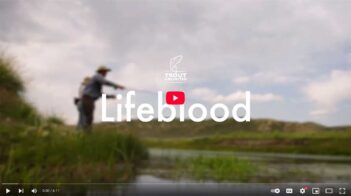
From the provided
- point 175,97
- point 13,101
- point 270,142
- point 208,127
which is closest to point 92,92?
point 175,97

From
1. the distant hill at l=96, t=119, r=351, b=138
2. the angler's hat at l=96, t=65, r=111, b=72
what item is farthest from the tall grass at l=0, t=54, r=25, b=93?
the distant hill at l=96, t=119, r=351, b=138

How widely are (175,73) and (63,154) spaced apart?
835mm

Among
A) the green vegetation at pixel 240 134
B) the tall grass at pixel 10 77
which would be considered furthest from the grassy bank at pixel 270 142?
the tall grass at pixel 10 77

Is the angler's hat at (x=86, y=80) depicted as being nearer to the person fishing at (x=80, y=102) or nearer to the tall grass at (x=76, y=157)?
the person fishing at (x=80, y=102)

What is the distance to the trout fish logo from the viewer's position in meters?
2.67

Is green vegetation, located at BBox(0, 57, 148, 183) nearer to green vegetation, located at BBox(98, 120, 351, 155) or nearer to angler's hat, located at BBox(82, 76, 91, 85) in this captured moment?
green vegetation, located at BBox(98, 120, 351, 155)

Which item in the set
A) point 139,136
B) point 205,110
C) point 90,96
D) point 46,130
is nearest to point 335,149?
point 205,110

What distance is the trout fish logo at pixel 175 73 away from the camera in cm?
267

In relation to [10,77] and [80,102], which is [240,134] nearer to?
[80,102]

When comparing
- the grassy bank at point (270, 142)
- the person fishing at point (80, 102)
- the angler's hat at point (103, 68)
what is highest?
the angler's hat at point (103, 68)

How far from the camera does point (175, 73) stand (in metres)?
2.67

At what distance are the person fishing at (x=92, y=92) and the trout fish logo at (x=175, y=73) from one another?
9.5 inches

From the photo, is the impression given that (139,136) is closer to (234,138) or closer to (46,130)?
(234,138)

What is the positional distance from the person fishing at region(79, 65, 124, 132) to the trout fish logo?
Answer: 0.24 metres
